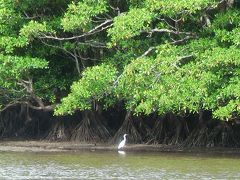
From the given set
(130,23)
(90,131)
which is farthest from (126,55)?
(90,131)

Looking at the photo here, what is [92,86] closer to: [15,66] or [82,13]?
[82,13]

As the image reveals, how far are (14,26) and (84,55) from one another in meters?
2.16

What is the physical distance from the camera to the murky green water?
570 inches

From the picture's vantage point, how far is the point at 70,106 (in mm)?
17750

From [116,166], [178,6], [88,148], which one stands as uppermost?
[178,6]

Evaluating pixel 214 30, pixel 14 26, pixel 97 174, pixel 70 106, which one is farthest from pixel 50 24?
pixel 97 174

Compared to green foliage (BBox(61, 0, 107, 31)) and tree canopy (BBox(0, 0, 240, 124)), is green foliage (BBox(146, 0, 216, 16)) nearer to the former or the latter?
tree canopy (BBox(0, 0, 240, 124))

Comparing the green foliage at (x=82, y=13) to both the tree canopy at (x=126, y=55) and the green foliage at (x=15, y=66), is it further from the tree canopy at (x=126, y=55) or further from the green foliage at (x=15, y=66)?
the green foliage at (x=15, y=66)

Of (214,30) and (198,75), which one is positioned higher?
(214,30)

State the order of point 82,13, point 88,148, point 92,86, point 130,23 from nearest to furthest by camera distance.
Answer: point 130,23
point 92,86
point 82,13
point 88,148

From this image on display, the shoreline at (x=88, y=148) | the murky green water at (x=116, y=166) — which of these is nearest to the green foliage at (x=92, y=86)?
the murky green water at (x=116, y=166)

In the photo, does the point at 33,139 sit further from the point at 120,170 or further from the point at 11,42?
the point at 120,170

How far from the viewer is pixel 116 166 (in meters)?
15.9

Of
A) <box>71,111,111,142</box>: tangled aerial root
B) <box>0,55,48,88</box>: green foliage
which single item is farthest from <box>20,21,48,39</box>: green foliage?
<box>71,111,111,142</box>: tangled aerial root
